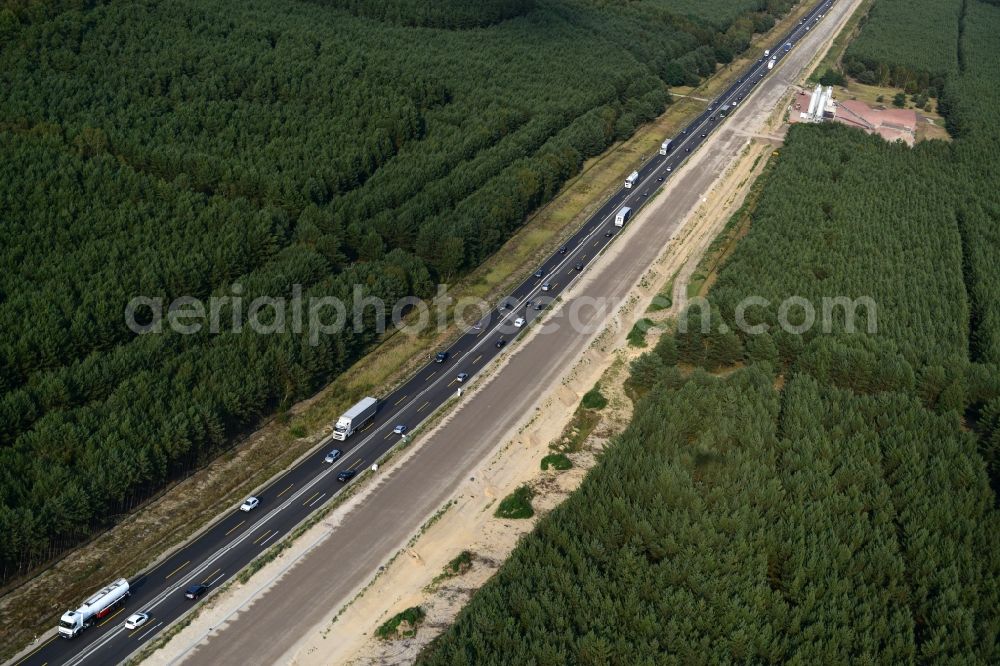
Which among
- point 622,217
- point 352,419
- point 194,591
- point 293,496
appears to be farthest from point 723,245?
point 194,591

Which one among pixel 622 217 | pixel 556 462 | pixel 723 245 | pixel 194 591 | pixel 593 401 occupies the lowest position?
pixel 194 591

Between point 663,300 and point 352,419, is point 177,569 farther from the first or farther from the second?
point 663,300

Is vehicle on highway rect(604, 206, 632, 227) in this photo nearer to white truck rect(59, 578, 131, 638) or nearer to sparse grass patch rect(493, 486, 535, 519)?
sparse grass patch rect(493, 486, 535, 519)

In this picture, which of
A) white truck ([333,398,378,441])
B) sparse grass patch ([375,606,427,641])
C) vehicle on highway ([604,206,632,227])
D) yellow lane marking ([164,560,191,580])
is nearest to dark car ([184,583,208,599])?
yellow lane marking ([164,560,191,580])

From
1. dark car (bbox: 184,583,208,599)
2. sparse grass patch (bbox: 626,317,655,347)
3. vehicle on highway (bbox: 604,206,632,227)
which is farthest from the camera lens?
vehicle on highway (bbox: 604,206,632,227)

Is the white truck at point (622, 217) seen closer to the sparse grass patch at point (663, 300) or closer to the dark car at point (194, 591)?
the sparse grass patch at point (663, 300)

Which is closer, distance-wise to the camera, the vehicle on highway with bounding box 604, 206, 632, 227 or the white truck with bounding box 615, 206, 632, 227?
the vehicle on highway with bounding box 604, 206, 632, 227

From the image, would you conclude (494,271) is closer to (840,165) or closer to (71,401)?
(71,401)
